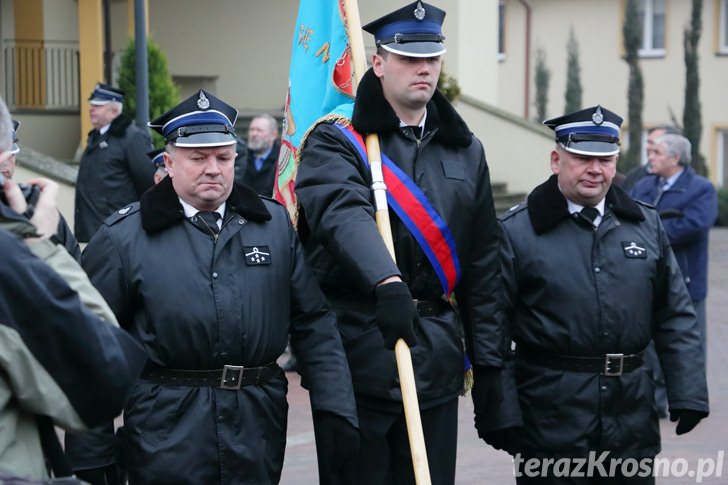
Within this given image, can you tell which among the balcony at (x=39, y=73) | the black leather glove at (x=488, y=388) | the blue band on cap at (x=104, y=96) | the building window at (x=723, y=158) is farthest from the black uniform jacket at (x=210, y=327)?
the building window at (x=723, y=158)

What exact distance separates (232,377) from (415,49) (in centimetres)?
141

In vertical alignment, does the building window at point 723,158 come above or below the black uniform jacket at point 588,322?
below

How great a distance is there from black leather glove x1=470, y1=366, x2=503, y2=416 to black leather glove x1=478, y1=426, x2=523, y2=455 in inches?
4.0

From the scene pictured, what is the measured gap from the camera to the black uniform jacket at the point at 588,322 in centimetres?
527

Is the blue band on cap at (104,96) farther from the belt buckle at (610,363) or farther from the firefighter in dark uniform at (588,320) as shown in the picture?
the belt buckle at (610,363)

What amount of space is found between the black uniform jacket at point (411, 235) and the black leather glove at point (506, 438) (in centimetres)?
28

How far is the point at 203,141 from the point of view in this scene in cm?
467

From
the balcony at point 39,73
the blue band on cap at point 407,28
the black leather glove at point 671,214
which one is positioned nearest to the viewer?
the blue band on cap at point 407,28

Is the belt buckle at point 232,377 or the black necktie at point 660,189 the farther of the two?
the black necktie at point 660,189

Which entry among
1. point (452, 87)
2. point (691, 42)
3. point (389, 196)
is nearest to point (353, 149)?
point (389, 196)

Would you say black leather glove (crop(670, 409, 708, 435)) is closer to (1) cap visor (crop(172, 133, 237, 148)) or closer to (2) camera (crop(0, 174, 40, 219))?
(1) cap visor (crop(172, 133, 237, 148))

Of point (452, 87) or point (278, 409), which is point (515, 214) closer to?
point (278, 409)

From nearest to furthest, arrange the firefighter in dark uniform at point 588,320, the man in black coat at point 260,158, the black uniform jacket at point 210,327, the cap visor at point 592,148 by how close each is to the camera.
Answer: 1. the black uniform jacket at point 210,327
2. the firefighter in dark uniform at point 588,320
3. the cap visor at point 592,148
4. the man in black coat at point 260,158

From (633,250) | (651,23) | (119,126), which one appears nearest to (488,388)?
(633,250)
